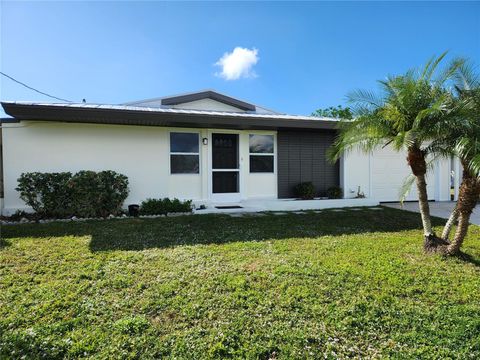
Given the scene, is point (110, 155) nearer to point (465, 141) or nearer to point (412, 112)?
point (412, 112)

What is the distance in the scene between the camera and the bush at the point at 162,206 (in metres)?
8.62

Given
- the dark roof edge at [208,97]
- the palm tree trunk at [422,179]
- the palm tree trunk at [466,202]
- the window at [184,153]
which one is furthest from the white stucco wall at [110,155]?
the palm tree trunk at [466,202]

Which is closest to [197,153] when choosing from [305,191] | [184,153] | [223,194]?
[184,153]

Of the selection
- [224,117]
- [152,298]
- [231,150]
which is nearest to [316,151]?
[231,150]

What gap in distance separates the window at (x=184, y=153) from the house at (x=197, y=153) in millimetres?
34

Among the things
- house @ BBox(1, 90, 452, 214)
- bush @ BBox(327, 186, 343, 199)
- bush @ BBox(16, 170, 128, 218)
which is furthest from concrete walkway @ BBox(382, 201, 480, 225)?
bush @ BBox(16, 170, 128, 218)

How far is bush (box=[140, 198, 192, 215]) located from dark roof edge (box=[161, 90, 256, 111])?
5315 mm

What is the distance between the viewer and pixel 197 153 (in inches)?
392

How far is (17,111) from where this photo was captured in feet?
24.0

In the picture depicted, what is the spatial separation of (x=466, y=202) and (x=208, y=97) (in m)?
10.3

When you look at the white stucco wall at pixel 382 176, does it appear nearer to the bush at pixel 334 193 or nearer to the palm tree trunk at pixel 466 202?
the bush at pixel 334 193

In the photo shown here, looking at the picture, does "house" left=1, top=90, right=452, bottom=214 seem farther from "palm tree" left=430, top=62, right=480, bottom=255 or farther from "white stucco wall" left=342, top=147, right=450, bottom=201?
"palm tree" left=430, top=62, right=480, bottom=255

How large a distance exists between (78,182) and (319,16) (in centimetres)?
966

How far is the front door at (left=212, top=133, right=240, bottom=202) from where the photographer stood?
1020cm
